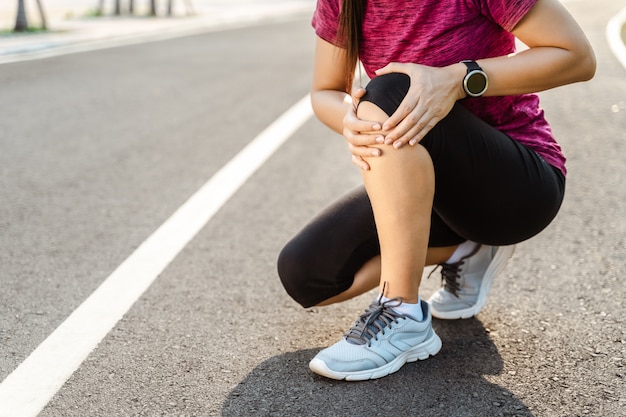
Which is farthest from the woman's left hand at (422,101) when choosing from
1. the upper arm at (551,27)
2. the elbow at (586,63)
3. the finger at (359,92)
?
the elbow at (586,63)

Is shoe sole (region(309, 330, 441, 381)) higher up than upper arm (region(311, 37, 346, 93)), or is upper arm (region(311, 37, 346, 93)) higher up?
upper arm (region(311, 37, 346, 93))

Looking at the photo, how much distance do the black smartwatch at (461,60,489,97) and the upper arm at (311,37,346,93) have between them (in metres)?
0.50

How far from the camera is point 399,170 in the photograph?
2436 mm

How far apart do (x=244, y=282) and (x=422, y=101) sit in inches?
54.0

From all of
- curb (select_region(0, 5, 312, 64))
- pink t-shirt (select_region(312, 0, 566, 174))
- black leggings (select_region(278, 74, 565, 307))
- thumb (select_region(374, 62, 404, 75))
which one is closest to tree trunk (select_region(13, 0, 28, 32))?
curb (select_region(0, 5, 312, 64))

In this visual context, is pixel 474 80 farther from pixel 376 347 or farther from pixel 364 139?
pixel 376 347

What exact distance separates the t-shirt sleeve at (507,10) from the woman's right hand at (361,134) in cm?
45

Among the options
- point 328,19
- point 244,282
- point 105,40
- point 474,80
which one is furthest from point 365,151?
point 105,40

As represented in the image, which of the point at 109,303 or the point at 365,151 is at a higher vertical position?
the point at 365,151

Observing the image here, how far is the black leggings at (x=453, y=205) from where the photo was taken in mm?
2535

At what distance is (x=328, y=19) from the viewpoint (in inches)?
112

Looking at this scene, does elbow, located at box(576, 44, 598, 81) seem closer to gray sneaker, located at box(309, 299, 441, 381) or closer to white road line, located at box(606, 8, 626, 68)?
gray sneaker, located at box(309, 299, 441, 381)

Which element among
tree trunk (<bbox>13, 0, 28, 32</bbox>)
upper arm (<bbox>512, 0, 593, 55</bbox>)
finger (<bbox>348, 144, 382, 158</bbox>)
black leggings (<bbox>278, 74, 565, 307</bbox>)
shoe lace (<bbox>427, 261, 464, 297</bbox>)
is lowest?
tree trunk (<bbox>13, 0, 28, 32</bbox>)

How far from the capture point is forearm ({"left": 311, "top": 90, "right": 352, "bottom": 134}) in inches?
111
